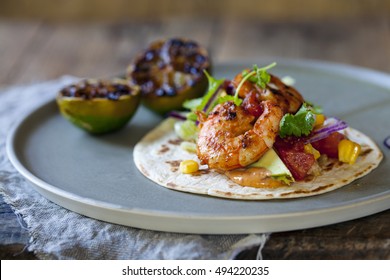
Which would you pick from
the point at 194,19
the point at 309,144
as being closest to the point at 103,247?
the point at 309,144

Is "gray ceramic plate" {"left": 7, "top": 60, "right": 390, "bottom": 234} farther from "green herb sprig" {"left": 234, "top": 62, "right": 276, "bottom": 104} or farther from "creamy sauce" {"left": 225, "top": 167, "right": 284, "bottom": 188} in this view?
"green herb sprig" {"left": 234, "top": 62, "right": 276, "bottom": 104}

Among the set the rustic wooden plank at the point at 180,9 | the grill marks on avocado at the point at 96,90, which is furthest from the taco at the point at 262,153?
the rustic wooden plank at the point at 180,9

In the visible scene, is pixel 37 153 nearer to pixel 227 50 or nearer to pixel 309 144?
pixel 309 144

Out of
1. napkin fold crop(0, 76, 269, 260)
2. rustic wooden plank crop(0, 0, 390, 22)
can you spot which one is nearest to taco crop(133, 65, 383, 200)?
napkin fold crop(0, 76, 269, 260)

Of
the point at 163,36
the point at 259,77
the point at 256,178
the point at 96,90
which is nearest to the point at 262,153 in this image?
the point at 256,178

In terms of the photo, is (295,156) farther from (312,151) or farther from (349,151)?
(349,151)

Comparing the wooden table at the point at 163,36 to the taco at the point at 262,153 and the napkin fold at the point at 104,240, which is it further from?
the napkin fold at the point at 104,240

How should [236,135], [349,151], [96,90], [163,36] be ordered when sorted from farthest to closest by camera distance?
1. [163,36]
2. [96,90]
3. [349,151]
4. [236,135]
